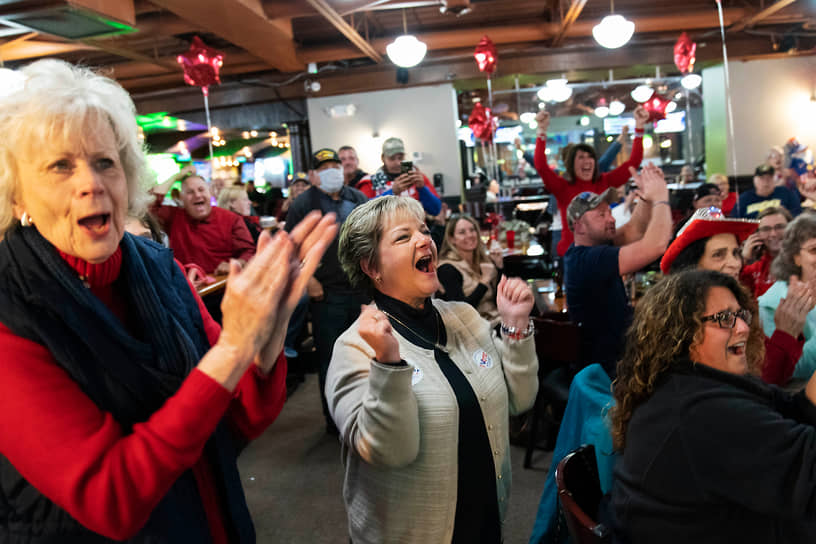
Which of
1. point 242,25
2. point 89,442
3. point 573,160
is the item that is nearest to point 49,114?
point 89,442

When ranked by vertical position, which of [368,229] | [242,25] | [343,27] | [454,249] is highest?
[343,27]

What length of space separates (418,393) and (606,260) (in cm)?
140

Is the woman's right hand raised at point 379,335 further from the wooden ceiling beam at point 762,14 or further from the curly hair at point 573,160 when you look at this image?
the wooden ceiling beam at point 762,14

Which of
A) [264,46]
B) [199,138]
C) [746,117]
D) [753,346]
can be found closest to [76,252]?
[753,346]

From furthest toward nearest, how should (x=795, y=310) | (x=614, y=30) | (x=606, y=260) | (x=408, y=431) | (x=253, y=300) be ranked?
(x=614, y=30) → (x=606, y=260) → (x=795, y=310) → (x=408, y=431) → (x=253, y=300)

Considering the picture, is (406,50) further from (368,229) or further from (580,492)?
(580,492)

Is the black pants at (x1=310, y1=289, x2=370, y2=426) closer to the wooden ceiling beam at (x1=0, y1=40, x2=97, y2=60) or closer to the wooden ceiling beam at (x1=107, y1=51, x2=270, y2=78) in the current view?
the wooden ceiling beam at (x1=0, y1=40, x2=97, y2=60)

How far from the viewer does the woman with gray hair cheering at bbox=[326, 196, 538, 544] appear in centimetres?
130

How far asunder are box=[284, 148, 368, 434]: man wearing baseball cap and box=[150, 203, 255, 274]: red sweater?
106 cm

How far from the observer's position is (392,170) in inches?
170

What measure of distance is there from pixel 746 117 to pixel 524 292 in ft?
38.3

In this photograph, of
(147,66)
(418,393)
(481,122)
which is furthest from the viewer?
(147,66)

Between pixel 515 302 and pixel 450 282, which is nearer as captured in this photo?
pixel 515 302

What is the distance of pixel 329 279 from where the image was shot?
3.63 metres
